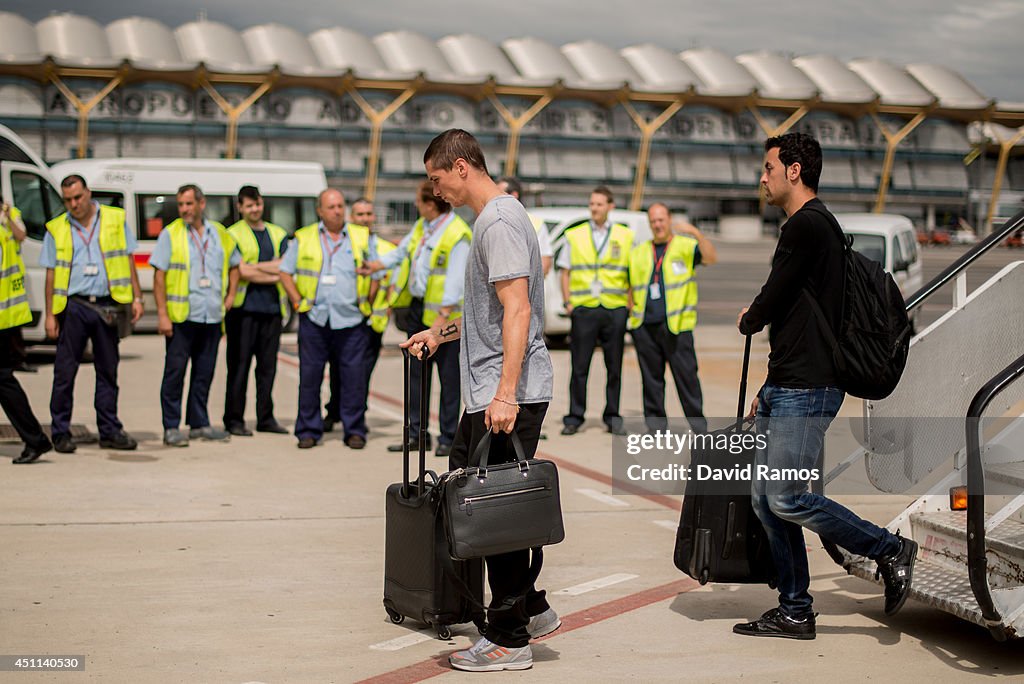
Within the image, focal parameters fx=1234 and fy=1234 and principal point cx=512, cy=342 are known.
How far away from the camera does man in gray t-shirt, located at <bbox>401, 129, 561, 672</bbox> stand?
166 inches

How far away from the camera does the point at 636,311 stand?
31.3ft

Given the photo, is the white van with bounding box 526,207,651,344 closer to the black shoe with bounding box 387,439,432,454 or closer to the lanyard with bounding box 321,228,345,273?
the lanyard with bounding box 321,228,345,273

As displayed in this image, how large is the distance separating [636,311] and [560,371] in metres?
5.18

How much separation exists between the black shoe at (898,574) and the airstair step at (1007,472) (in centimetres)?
51

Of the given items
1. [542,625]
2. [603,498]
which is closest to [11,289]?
[603,498]

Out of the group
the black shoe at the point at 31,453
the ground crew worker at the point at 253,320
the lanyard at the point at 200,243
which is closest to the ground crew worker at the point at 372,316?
the ground crew worker at the point at 253,320

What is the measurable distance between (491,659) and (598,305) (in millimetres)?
5903

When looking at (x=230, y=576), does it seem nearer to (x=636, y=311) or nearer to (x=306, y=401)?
(x=306, y=401)

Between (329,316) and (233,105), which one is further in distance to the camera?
(233,105)

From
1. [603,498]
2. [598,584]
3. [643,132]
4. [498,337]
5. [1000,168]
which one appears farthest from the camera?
[1000,168]

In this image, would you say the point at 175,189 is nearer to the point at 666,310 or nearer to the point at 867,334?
the point at 666,310

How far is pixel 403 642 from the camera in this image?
4.70 meters

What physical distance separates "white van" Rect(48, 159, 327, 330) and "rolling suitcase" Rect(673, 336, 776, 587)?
1475 centimetres

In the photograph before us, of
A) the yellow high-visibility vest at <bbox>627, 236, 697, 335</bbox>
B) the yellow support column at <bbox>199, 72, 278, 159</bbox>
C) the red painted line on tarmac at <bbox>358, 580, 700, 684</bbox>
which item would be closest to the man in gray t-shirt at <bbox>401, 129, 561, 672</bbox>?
the red painted line on tarmac at <bbox>358, 580, 700, 684</bbox>
